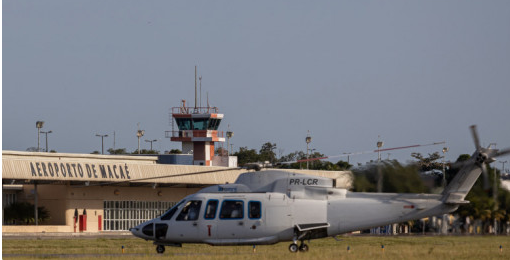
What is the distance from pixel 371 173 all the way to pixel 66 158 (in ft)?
149

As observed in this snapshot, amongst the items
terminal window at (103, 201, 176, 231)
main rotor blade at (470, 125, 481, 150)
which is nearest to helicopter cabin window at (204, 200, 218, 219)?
main rotor blade at (470, 125, 481, 150)

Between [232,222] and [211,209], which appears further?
[211,209]

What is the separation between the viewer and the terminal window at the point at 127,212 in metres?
76.5

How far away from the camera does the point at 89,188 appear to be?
7438cm

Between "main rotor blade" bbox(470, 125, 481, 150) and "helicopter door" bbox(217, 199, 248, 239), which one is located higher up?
"main rotor blade" bbox(470, 125, 481, 150)

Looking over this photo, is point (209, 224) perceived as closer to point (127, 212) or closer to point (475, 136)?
point (475, 136)

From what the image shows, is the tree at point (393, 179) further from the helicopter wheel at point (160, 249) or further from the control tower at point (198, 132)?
the control tower at point (198, 132)

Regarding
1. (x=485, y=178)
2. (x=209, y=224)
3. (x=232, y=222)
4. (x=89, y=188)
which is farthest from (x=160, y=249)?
(x=89, y=188)

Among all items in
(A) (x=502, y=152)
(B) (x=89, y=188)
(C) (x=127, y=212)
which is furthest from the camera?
(C) (x=127, y=212)

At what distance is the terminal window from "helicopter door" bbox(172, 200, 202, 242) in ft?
141

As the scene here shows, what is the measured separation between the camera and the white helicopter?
110 ft

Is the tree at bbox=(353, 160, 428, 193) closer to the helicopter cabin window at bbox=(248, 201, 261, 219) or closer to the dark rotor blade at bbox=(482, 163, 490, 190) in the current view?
the dark rotor blade at bbox=(482, 163, 490, 190)

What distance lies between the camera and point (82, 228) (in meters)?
72.9

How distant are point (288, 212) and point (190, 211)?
12.6ft
